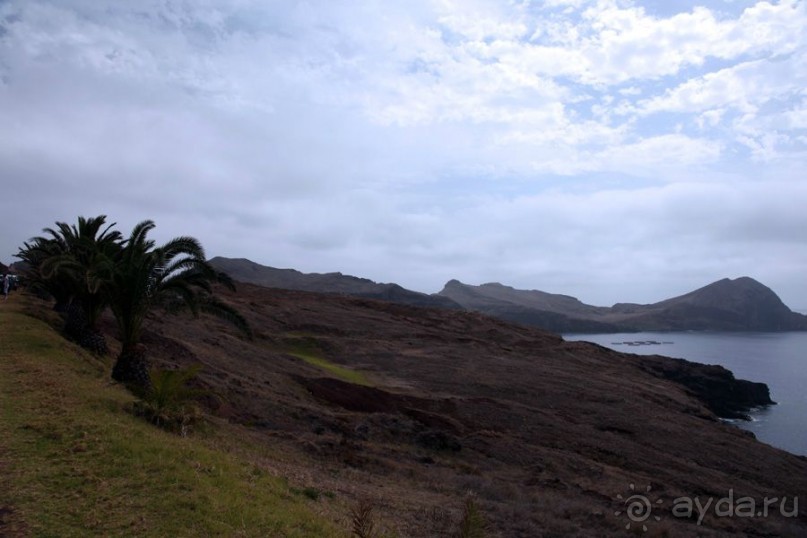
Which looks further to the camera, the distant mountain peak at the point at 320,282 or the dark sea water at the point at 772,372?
the distant mountain peak at the point at 320,282

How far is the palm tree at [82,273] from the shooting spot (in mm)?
17031

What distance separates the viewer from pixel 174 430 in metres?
12.5

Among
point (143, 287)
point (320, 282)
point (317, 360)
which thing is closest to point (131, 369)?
point (143, 287)

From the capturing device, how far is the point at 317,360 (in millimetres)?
40781

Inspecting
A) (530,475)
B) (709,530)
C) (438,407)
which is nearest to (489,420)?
(438,407)

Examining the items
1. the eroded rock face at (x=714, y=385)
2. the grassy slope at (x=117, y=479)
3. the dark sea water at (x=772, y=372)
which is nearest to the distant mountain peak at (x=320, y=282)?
the dark sea water at (x=772, y=372)

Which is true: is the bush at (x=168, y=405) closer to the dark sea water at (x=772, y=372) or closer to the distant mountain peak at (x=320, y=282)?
the dark sea water at (x=772, y=372)

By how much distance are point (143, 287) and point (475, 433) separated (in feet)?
45.1

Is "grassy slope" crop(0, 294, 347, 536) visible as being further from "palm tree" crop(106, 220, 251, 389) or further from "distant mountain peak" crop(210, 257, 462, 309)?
"distant mountain peak" crop(210, 257, 462, 309)

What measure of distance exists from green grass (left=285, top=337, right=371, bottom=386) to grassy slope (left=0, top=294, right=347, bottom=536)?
21212 millimetres

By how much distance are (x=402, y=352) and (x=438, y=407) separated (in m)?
17.0

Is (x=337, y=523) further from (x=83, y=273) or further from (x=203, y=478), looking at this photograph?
(x=83, y=273)

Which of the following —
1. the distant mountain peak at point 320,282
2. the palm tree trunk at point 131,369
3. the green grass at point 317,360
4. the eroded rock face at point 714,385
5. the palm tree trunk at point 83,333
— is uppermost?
the distant mountain peak at point 320,282

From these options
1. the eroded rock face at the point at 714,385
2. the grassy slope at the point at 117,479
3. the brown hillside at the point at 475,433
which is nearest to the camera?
the grassy slope at the point at 117,479
